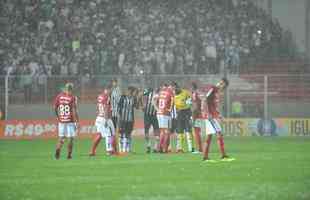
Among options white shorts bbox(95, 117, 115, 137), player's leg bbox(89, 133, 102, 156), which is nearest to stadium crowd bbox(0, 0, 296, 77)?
white shorts bbox(95, 117, 115, 137)

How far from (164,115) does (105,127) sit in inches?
86.8

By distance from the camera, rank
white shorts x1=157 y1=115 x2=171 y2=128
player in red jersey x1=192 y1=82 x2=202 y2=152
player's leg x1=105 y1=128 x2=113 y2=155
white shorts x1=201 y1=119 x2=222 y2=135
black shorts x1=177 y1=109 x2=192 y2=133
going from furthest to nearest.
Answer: black shorts x1=177 y1=109 x2=192 y2=133, white shorts x1=157 y1=115 x2=171 y2=128, player in red jersey x1=192 y1=82 x2=202 y2=152, player's leg x1=105 y1=128 x2=113 y2=155, white shorts x1=201 y1=119 x2=222 y2=135

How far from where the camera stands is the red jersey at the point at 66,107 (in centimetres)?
2722

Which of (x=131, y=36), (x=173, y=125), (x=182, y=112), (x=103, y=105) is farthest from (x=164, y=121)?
(x=131, y=36)

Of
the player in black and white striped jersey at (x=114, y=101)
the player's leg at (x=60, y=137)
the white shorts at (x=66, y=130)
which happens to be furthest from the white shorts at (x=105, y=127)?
the player's leg at (x=60, y=137)

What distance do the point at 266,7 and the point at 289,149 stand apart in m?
17.3

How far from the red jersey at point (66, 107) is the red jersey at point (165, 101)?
14.3 ft

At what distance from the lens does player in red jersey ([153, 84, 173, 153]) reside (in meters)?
30.7

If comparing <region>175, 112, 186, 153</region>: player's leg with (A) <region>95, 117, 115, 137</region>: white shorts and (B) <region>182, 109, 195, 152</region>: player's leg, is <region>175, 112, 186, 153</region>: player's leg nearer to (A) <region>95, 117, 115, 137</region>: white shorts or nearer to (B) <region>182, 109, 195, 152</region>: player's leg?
(B) <region>182, 109, 195, 152</region>: player's leg

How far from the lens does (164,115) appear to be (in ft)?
101

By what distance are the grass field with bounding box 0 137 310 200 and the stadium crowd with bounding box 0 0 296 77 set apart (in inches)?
583

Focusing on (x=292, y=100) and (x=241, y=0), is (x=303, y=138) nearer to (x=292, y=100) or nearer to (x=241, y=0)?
(x=292, y=100)

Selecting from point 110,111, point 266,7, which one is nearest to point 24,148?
point 110,111

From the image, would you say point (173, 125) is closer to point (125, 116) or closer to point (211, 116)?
point (125, 116)
